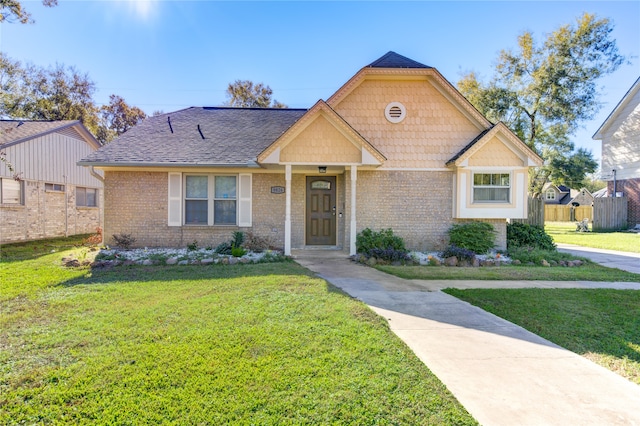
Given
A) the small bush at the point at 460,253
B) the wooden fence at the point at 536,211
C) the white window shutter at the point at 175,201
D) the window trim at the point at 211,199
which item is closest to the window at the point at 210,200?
the window trim at the point at 211,199

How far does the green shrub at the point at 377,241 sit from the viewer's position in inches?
399

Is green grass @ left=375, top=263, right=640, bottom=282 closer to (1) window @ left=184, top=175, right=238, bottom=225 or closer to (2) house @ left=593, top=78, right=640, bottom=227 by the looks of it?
(1) window @ left=184, top=175, right=238, bottom=225

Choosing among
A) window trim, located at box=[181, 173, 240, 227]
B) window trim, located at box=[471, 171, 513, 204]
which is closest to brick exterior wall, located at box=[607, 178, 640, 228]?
window trim, located at box=[471, 171, 513, 204]

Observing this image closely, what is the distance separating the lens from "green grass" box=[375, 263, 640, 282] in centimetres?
766

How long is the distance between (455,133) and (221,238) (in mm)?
8124

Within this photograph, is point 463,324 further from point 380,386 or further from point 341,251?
point 341,251

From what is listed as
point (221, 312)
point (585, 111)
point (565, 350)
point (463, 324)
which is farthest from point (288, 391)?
point (585, 111)

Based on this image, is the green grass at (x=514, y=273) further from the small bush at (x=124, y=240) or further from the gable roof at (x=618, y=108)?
the gable roof at (x=618, y=108)

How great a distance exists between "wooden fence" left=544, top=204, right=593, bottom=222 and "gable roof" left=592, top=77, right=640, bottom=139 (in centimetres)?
1512

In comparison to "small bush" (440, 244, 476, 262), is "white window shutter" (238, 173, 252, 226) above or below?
above

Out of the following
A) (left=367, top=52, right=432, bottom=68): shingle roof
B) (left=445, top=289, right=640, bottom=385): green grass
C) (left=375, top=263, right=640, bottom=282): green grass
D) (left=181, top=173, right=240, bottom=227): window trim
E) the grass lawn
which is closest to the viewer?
the grass lawn

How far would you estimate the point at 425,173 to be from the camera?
11.0m

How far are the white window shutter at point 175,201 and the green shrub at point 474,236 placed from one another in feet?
28.1

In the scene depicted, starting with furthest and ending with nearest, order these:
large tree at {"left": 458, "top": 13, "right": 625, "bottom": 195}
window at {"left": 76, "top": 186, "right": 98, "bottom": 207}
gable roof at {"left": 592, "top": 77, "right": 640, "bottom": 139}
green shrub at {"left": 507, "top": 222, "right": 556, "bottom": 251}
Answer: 1. large tree at {"left": 458, "top": 13, "right": 625, "bottom": 195}
2. gable roof at {"left": 592, "top": 77, "right": 640, "bottom": 139}
3. window at {"left": 76, "top": 186, "right": 98, "bottom": 207}
4. green shrub at {"left": 507, "top": 222, "right": 556, "bottom": 251}
